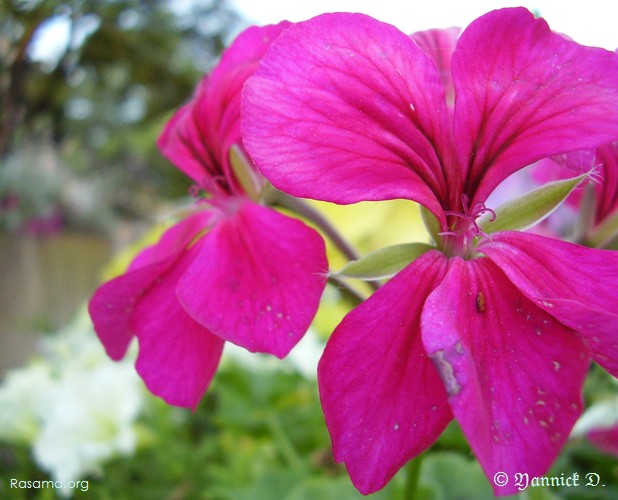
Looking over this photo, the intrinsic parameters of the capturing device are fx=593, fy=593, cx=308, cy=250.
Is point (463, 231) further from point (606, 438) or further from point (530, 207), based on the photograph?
point (606, 438)

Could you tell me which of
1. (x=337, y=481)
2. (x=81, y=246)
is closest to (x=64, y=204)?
(x=81, y=246)

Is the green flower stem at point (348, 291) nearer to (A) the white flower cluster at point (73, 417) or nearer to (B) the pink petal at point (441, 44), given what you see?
(B) the pink petal at point (441, 44)

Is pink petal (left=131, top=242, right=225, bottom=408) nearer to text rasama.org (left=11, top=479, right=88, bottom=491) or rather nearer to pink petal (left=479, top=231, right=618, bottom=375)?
pink petal (left=479, top=231, right=618, bottom=375)

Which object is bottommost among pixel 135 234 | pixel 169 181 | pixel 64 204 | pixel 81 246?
pixel 169 181

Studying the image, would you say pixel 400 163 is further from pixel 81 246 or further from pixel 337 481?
pixel 81 246

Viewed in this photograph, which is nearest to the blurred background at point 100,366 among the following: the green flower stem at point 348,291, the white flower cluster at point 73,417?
the white flower cluster at point 73,417

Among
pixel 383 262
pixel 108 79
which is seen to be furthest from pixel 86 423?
pixel 108 79
